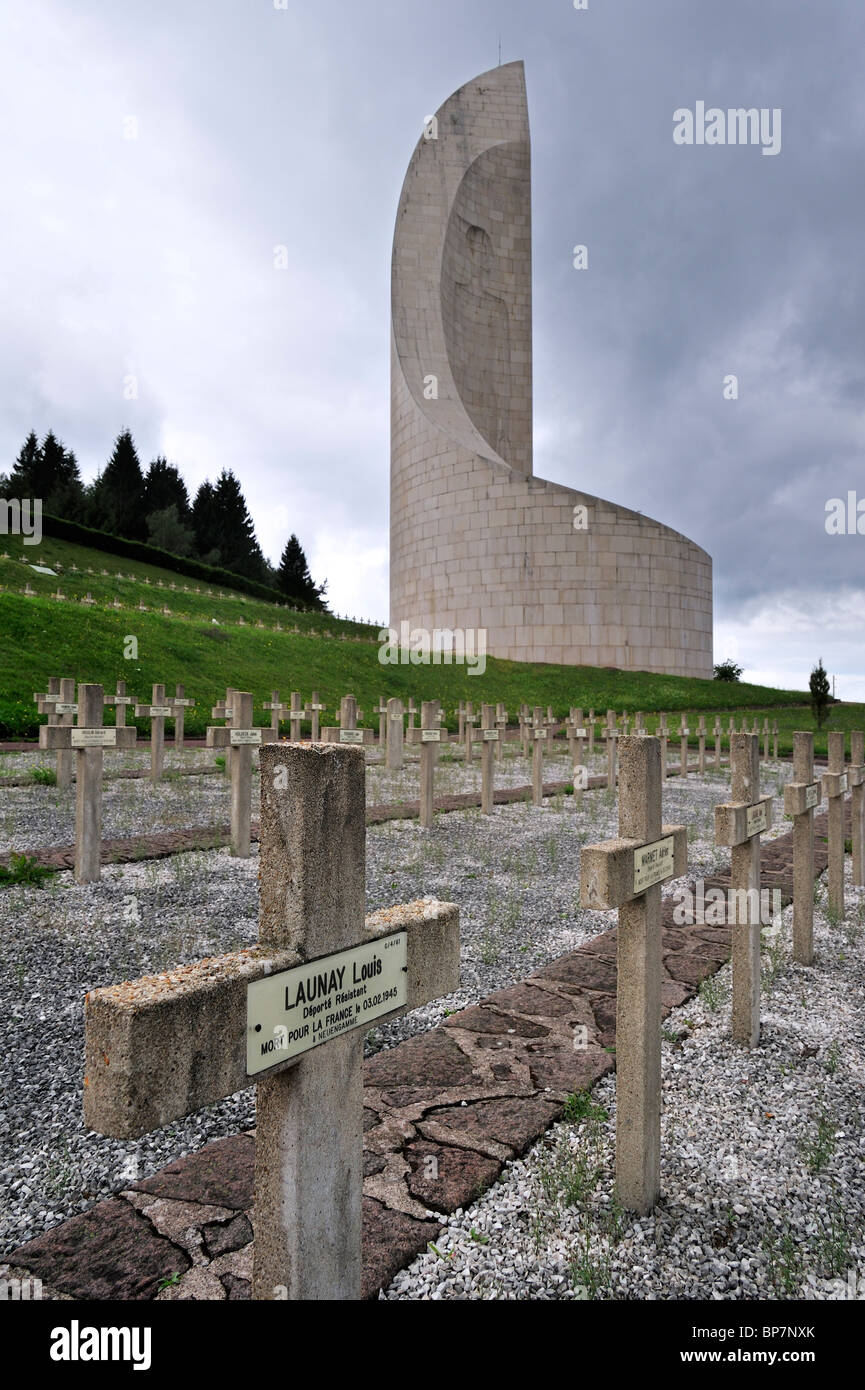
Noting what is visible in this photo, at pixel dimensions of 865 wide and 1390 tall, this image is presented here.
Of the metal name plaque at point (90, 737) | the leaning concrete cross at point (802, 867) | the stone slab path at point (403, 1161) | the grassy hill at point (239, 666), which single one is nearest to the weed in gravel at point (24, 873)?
the metal name plaque at point (90, 737)

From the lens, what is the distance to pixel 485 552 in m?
32.6

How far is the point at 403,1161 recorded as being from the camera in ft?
7.00

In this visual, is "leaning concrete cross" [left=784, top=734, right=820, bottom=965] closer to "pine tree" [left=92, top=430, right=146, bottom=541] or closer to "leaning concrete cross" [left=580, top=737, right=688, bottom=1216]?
"leaning concrete cross" [left=580, top=737, right=688, bottom=1216]

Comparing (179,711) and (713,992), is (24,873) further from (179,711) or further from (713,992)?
(179,711)

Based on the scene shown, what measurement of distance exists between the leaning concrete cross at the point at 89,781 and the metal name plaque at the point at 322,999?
13.9 feet

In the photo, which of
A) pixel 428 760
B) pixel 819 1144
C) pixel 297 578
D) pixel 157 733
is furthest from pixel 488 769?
pixel 297 578

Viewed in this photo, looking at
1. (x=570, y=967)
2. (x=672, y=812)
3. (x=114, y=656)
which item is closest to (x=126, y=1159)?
(x=570, y=967)

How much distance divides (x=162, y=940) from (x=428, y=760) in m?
4.34

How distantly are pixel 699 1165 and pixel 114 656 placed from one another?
19.3 metres

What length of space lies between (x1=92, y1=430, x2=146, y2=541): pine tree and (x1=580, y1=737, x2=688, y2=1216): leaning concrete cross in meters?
51.7

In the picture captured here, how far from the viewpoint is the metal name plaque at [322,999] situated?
117cm

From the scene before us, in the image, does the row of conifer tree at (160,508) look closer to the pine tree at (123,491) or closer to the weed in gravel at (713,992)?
the pine tree at (123,491)

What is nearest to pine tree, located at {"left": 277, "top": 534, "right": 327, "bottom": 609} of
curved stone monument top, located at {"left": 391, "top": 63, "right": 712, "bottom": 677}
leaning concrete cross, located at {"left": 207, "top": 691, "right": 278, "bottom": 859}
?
curved stone monument top, located at {"left": 391, "top": 63, "right": 712, "bottom": 677}
